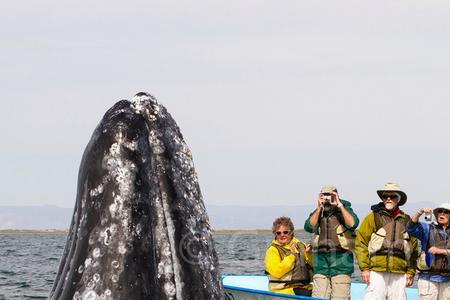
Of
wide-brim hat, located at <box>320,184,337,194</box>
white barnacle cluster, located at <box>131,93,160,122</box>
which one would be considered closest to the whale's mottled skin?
white barnacle cluster, located at <box>131,93,160,122</box>

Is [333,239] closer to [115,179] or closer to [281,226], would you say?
[281,226]

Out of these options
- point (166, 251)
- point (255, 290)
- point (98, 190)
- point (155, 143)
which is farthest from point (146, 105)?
point (255, 290)

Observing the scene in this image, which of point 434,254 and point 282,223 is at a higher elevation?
point 282,223

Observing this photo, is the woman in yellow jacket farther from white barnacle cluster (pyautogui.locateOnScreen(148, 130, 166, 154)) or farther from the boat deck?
white barnacle cluster (pyautogui.locateOnScreen(148, 130, 166, 154))

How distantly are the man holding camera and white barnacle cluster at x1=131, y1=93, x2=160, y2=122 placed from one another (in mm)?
7660

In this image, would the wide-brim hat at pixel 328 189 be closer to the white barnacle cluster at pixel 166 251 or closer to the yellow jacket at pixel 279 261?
the yellow jacket at pixel 279 261

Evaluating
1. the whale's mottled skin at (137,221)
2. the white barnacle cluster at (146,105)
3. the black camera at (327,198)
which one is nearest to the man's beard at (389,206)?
the black camera at (327,198)

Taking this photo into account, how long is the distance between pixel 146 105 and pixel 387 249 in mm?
8320

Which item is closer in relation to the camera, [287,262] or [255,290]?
[287,262]

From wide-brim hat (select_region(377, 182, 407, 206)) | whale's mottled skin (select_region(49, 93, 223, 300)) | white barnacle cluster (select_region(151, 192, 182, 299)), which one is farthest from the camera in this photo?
wide-brim hat (select_region(377, 182, 407, 206))

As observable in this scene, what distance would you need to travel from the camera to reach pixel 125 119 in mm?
4500

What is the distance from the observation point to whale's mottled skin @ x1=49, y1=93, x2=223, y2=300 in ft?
13.9

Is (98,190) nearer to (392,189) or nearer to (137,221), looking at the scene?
(137,221)

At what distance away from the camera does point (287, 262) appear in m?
12.8
